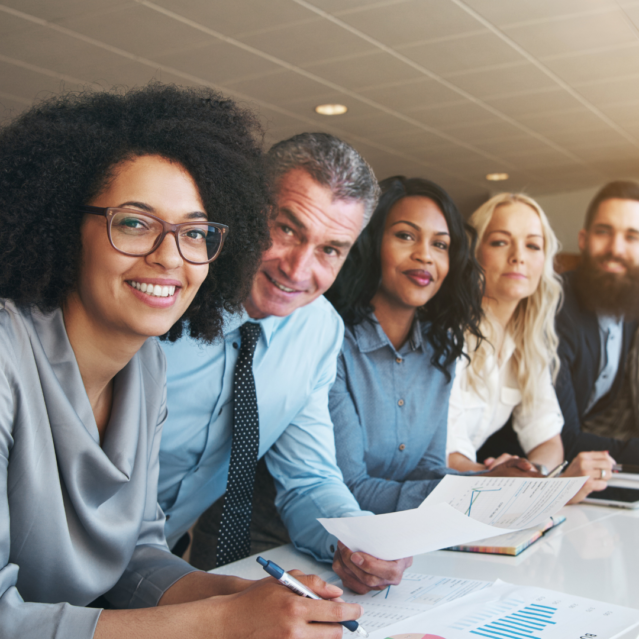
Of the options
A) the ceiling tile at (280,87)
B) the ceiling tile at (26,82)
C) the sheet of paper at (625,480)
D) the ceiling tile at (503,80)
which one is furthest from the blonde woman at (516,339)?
the ceiling tile at (26,82)

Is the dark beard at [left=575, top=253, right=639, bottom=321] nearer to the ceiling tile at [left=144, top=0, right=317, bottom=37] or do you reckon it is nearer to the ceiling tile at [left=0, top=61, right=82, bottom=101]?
the ceiling tile at [left=144, top=0, right=317, bottom=37]

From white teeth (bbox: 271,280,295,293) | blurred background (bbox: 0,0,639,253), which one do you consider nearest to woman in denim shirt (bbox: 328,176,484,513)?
white teeth (bbox: 271,280,295,293)

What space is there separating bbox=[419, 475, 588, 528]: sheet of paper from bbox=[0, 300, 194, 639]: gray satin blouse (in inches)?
20.2

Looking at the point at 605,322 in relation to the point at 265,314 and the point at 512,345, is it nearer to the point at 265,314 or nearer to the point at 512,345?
the point at 512,345

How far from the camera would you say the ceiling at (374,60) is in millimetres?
4258

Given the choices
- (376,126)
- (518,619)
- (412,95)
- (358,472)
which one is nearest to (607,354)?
(358,472)

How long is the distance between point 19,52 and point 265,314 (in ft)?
13.7

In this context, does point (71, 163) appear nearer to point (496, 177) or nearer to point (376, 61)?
point (376, 61)

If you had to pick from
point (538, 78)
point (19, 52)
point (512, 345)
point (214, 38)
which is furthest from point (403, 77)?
point (512, 345)

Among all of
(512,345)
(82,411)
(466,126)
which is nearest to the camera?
(82,411)

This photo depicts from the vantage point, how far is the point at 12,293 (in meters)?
1.03

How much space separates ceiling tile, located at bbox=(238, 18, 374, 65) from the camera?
449 centimetres

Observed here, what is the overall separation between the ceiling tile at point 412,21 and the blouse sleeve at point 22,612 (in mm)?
3997

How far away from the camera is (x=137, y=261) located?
1024mm
